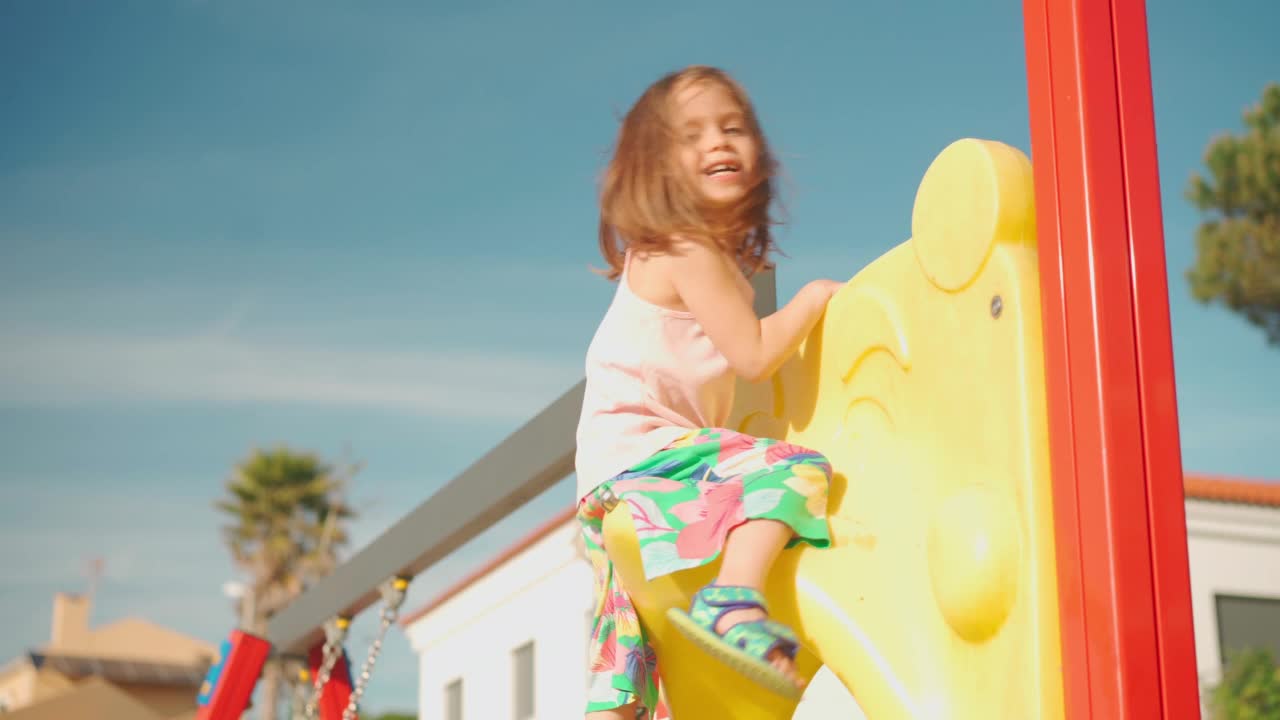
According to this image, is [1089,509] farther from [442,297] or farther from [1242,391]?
[442,297]

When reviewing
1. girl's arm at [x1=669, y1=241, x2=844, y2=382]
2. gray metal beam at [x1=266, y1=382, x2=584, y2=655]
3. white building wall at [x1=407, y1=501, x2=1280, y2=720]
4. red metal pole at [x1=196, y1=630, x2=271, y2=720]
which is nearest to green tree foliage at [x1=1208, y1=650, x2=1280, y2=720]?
girl's arm at [x1=669, y1=241, x2=844, y2=382]

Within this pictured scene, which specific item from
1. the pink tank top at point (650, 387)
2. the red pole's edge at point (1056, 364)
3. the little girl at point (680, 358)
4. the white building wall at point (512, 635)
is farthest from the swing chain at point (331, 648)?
the white building wall at point (512, 635)

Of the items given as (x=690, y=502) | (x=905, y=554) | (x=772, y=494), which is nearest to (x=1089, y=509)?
(x=905, y=554)

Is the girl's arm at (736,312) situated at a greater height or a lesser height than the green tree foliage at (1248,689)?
greater

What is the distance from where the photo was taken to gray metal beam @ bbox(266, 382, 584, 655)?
297 cm

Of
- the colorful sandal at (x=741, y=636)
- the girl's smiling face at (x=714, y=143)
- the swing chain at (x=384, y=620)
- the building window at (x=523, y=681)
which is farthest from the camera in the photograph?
the building window at (x=523, y=681)

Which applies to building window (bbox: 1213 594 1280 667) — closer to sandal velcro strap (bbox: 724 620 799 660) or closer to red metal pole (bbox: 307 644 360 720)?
sandal velcro strap (bbox: 724 620 799 660)

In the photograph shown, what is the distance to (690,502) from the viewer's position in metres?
1.81

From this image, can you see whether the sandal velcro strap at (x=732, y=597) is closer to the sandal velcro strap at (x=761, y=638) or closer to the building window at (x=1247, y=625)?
the sandal velcro strap at (x=761, y=638)

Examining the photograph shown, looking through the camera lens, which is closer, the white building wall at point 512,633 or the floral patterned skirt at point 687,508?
the floral patterned skirt at point 687,508

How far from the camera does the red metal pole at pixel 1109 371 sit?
126 cm

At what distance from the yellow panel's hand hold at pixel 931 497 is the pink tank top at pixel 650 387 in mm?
129

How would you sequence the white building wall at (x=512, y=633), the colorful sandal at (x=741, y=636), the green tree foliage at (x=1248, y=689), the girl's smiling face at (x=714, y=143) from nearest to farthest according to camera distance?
the green tree foliage at (x=1248, y=689), the colorful sandal at (x=741, y=636), the girl's smiling face at (x=714, y=143), the white building wall at (x=512, y=633)

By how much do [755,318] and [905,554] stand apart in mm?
450
